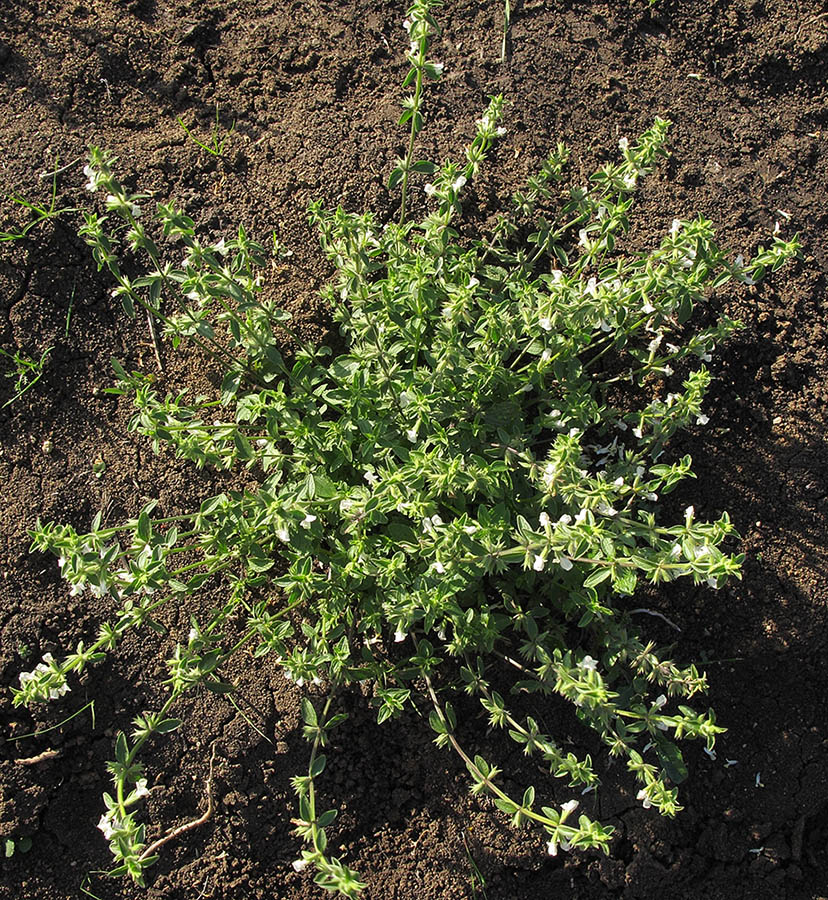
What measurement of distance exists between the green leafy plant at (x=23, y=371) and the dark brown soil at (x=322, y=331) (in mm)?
47

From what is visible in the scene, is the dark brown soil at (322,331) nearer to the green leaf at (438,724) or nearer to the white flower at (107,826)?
the green leaf at (438,724)

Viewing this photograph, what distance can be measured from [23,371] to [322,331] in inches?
55.8

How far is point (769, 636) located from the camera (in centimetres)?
366

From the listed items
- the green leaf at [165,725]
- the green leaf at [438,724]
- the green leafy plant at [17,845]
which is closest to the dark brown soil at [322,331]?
the green leafy plant at [17,845]

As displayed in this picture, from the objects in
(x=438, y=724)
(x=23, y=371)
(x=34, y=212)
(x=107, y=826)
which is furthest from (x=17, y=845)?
(x=34, y=212)

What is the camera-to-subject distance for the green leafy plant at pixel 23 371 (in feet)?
12.4

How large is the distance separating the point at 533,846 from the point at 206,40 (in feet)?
13.9

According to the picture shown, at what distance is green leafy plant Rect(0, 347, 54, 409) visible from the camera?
379 centimetres

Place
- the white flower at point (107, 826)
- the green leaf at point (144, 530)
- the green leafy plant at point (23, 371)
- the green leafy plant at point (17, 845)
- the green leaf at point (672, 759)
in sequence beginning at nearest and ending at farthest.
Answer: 1. the white flower at point (107, 826)
2. the green leaf at point (144, 530)
3. the green leaf at point (672, 759)
4. the green leafy plant at point (17, 845)
5. the green leafy plant at point (23, 371)

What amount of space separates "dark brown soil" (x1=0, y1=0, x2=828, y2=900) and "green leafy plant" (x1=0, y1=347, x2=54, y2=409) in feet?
0.16

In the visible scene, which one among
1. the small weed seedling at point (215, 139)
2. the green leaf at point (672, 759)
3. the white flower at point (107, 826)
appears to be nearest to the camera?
the white flower at point (107, 826)

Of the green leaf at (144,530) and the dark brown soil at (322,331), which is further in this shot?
Result: the dark brown soil at (322,331)

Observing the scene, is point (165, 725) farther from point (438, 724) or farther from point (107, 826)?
point (438, 724)

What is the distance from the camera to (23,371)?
3.80 m
